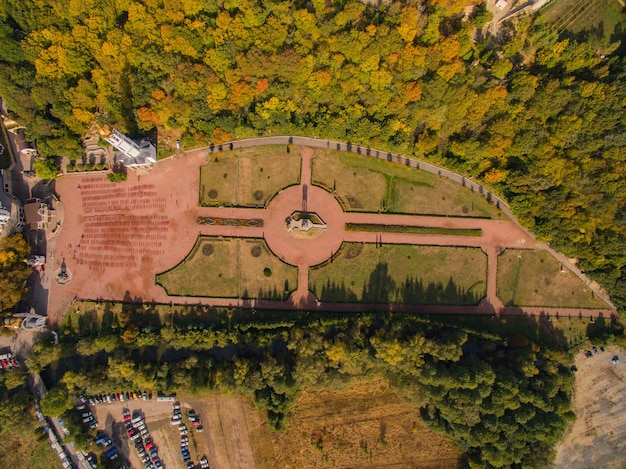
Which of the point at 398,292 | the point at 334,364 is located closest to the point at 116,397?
the point at 334,364

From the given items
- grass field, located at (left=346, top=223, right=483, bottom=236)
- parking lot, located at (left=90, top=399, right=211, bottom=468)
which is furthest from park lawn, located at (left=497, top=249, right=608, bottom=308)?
parking lot, located at (left=90, top=399, right=211, bottom=468)

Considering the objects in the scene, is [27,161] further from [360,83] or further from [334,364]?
[334,364]

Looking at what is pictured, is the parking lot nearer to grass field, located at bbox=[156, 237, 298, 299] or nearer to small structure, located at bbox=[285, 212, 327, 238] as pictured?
grass field, located at bbox=[156, 237, 298, 299]

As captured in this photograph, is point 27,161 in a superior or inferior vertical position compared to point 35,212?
superior

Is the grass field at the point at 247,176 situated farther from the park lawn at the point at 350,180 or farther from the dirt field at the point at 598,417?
the dirt field at the point at 598,417

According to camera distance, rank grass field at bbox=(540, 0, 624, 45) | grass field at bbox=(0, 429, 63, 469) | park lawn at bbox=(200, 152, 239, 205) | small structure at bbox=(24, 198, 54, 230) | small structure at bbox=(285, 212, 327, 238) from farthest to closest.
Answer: park lawn at bbox=(200, 152, 239, 205) → small structure at bbox=(285, 212, 327, 238) → small structure at bbox=(24, 198, 54, 230) → grass field at bbox=(0, 429, 63, 469) → grass field at bbox=(540, 0, 624, 45)

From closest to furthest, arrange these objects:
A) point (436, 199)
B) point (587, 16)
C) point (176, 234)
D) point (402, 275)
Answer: point (587, 16) → point (176, 234) → point (402, 275) → point (436, 199)
